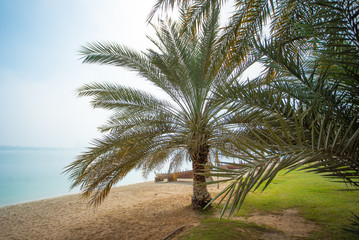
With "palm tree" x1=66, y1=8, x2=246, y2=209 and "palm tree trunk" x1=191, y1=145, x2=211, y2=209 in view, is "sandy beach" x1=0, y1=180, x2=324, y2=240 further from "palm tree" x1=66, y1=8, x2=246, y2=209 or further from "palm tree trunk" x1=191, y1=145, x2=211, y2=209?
"palm tree" x1=66, y1=8, x2=246, y2=209

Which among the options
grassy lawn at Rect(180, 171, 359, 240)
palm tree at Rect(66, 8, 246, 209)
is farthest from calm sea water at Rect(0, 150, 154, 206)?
grassy lawn at Rect(180, 171, 359, 240)

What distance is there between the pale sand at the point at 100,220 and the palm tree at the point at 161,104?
76 cm

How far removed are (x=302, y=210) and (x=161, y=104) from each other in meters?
4.37

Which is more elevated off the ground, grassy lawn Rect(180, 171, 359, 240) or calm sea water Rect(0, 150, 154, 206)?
calm sea water Rect(0, 150, 154, 206)

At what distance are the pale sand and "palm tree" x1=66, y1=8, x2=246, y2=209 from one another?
0.76 m

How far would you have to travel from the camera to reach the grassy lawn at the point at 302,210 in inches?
141

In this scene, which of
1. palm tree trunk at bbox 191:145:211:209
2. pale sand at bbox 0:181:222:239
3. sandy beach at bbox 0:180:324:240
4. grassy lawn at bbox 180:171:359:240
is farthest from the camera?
palm tree trunk at bbox 191:145:211:209

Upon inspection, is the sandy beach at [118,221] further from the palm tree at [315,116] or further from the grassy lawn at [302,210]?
the palm tree at [315,116]

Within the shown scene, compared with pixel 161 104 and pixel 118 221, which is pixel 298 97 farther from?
pixel 118 221

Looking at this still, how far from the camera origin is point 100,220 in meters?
5.78

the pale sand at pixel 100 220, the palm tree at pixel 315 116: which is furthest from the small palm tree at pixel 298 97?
the pale sand at pixel 100 220

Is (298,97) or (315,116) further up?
(298,97)

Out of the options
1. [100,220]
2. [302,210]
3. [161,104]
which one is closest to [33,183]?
[100,220]

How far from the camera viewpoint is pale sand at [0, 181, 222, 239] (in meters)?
4.71
